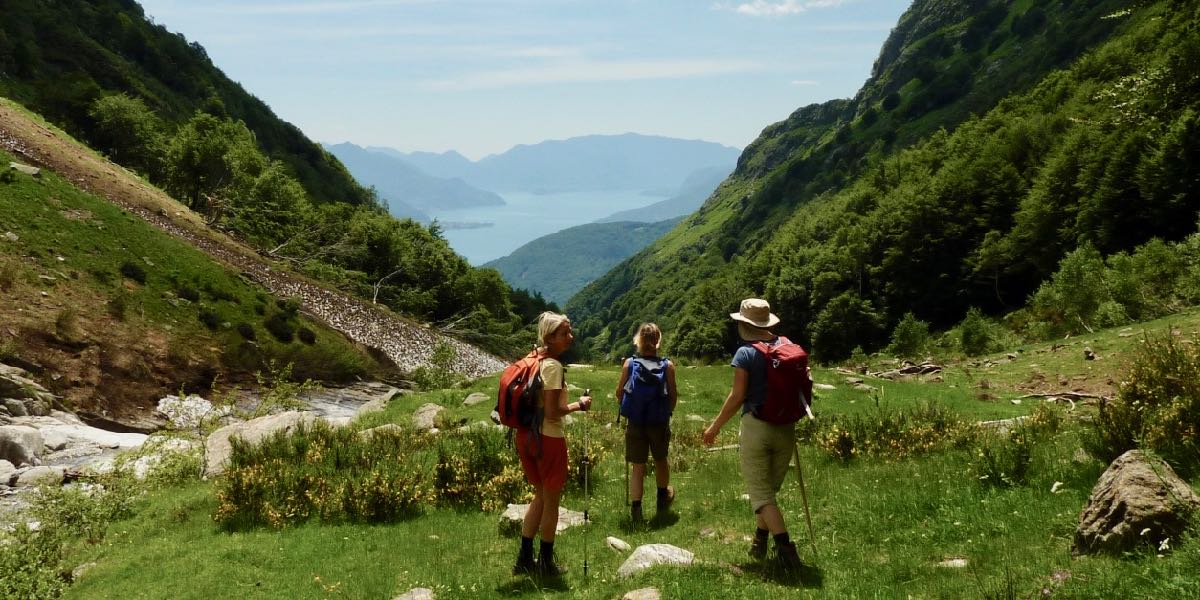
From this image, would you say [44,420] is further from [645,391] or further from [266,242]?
[266,242]

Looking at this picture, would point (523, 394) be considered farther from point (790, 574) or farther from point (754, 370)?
point (790, 574)

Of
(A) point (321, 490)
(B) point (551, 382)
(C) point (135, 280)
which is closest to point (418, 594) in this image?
(B) point (551, 382)

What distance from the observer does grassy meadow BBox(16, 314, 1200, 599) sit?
255 inches

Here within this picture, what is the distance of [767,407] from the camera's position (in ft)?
24.2

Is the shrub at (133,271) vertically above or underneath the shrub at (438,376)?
above

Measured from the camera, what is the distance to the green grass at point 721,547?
6.43 meters

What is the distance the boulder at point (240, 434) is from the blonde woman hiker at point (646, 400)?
1050cm

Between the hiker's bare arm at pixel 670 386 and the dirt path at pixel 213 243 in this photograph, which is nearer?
the hiker's bare arm at pixel 670 386

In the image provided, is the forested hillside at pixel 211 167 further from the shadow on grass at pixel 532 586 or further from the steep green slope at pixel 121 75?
the shadow on grass at pixel 532 586

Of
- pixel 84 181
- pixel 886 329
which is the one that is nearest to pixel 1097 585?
pixel 84 181


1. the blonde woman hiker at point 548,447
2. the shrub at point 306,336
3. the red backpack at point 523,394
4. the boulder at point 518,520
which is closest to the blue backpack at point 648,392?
the blonde woman hiker at point 548,447

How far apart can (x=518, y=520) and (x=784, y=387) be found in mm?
5414

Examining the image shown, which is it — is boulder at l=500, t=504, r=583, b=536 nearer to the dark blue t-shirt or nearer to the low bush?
the low bush

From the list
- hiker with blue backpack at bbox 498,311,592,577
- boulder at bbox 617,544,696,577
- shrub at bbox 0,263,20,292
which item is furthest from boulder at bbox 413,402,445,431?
shrub at bbox 0,263,20,292
